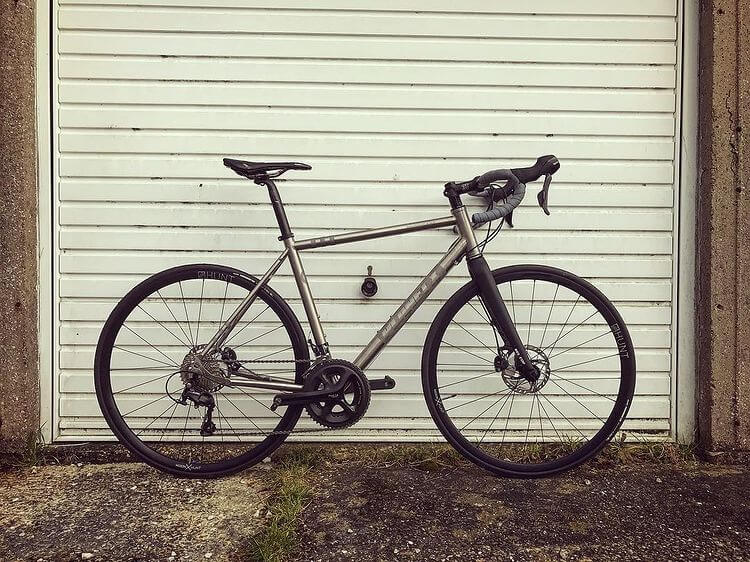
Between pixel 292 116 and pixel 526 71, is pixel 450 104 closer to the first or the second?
pixel 526 71

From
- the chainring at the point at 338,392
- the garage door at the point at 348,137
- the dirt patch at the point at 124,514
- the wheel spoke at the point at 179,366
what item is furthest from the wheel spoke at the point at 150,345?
the chainring at the point at 338,392

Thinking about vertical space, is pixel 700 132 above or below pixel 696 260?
above

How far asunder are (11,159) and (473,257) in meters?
2.45

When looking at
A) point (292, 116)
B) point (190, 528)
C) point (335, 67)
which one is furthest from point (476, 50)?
point (190, 528)

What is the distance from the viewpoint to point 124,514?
311 cm

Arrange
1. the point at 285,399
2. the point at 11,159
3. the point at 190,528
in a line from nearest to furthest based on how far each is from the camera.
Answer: the point at 190,528
the point at 285,399
the point at 11,159

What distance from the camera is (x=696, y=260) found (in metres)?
3.82

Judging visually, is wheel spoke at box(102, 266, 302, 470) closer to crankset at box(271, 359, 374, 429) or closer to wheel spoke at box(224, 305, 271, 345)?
wheel spoke at box(224, 305, 271, 345)

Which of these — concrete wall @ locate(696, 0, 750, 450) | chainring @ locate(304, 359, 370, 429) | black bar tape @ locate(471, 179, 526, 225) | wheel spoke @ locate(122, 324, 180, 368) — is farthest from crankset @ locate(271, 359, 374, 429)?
concrete wall @ locate(696, 0, 750, 450)

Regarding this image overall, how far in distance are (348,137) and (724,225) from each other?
2076 millimetres

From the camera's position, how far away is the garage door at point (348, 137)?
147 inches

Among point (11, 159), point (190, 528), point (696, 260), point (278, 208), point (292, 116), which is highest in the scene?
point (292, 116)

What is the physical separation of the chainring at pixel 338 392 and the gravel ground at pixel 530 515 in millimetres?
352

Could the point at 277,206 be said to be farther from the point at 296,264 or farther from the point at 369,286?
the point at 369,286
